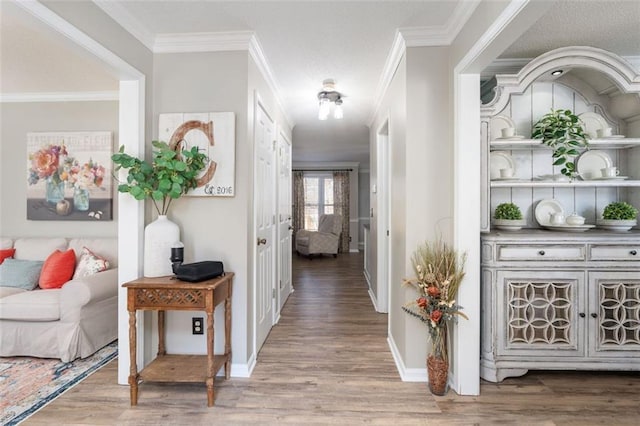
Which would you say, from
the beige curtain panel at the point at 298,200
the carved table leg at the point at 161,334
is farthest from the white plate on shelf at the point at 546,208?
the beige curtain panel at the point at 298,200

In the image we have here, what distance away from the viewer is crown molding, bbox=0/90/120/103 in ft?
10.5

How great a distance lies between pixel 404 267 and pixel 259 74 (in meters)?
1.92

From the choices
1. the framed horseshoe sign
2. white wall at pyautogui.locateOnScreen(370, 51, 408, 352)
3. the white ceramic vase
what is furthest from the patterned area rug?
white wall at pyautogui.locateOnScreen(370, 51, 408, 352)

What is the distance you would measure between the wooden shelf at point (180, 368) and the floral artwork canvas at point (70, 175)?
74.5 inches

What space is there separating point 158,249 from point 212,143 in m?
0.80

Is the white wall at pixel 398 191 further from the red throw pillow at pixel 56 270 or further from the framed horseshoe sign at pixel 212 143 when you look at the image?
the red throw pillow at pixel 56 270

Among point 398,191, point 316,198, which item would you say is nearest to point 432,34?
point 398,191

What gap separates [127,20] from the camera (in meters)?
1.94

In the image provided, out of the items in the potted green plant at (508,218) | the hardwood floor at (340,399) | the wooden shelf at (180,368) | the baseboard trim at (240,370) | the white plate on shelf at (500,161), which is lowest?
the hardwood floor at (340,399)

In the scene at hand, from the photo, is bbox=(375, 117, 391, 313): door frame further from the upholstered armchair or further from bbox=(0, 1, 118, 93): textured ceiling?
the upholstered armchair

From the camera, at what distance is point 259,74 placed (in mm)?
2529

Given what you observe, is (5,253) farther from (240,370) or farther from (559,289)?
(559,289)

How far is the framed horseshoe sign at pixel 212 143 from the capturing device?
216 centimetres

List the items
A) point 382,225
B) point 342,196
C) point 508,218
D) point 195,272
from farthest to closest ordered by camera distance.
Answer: point 342,196 < point 382,225 < point 508,218 < point 195,272
